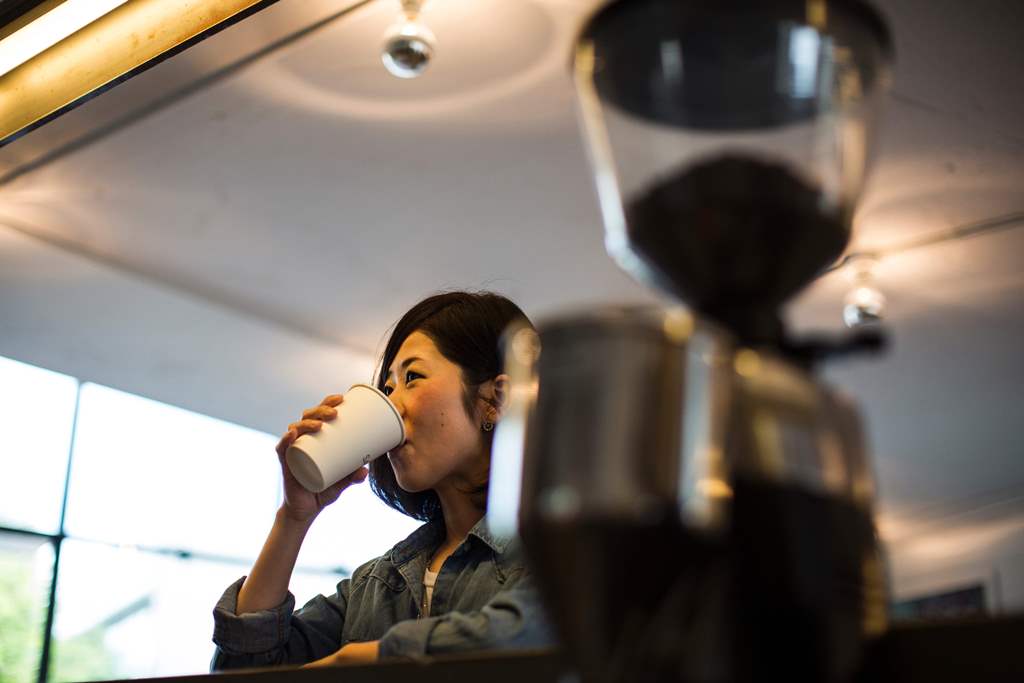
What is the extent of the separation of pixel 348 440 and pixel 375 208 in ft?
8.61

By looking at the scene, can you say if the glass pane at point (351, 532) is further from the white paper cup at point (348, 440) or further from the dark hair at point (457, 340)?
the white paper cup at point (348, 440)

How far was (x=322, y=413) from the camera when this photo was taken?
1.40m

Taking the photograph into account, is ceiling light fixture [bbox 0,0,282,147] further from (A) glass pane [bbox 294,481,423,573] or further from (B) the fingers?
(A) glass pane [bbox 294,481,423,573]

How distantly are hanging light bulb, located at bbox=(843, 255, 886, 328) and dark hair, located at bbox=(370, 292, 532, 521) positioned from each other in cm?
285

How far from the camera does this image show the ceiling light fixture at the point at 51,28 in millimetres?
2496

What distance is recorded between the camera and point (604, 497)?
455 mm

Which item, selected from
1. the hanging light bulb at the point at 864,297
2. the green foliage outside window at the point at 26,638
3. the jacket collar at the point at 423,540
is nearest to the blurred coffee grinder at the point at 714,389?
the jacket collar at the point at 423,540

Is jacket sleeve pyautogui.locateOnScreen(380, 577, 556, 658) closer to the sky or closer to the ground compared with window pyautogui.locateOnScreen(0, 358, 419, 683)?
closer to the ground

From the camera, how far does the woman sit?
53.7 inches

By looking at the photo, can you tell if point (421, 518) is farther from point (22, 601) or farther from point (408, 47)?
point (22, 601)

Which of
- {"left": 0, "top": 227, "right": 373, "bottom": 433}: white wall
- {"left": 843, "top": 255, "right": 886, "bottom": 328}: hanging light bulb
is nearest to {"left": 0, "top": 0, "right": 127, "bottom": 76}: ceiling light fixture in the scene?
{"left": 0, "top": 227, "right": 373, "bottom": 433}: white wall

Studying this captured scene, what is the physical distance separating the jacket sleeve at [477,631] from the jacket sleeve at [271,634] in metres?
0.50

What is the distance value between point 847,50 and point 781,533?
24 cm

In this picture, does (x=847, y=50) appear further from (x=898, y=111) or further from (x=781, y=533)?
(x=898, y=111)
